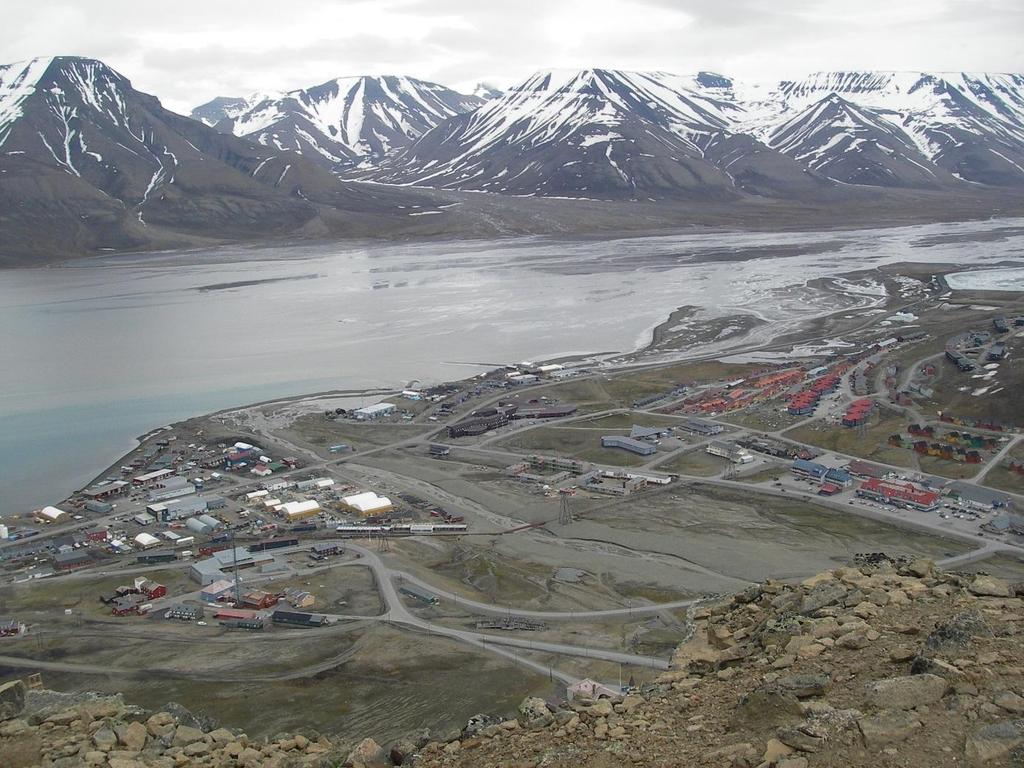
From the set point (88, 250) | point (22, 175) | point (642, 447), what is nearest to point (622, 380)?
point (642, 447)

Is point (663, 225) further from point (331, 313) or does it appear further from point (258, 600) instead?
point (258, 600)

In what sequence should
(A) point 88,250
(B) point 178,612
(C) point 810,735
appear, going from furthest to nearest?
(A) point 88,250
(B) point 178,612
(C) point 810,735

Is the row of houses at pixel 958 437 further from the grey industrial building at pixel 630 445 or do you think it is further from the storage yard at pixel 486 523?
the grey industrial building at pixel 630 445

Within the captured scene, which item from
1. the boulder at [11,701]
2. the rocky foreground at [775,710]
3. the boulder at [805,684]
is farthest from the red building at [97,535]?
the boulder at [805,684]

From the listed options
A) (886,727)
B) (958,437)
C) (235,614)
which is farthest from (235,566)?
(958,437)

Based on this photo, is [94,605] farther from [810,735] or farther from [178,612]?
[810,735]

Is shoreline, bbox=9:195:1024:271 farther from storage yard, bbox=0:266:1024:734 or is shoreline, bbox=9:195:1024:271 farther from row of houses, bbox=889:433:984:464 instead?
row of houses, bbox=889:433:984:464
